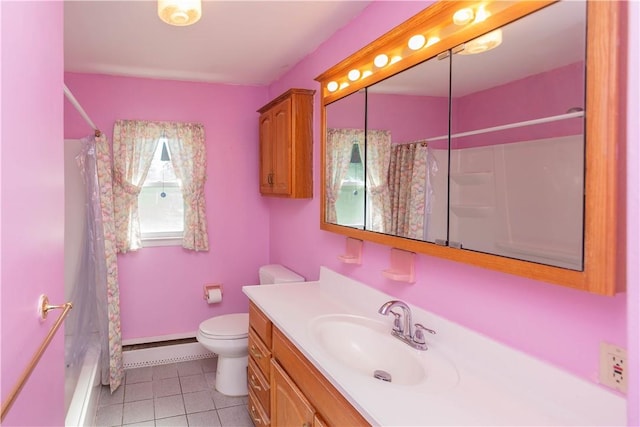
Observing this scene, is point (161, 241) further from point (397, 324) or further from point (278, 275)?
point (397, 324)

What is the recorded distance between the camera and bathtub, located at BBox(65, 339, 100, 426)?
7.24 ft

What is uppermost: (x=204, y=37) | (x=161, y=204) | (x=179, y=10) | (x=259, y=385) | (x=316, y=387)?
(x=204, y=37)

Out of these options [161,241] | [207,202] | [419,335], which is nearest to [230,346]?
[161,241]

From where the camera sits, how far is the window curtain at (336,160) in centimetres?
218

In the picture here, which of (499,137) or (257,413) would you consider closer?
(499,137)

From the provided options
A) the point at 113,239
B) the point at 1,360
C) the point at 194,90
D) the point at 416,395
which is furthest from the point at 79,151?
the point at 416,395

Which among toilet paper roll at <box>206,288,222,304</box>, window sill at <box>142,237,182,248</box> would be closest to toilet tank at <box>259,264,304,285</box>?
toilet paper roll at <box>206,288,222,304</box>

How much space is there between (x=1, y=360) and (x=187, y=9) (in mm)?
1602

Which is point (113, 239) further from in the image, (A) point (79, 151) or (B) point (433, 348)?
(B) point (433, 348)

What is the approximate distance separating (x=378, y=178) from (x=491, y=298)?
81 cm

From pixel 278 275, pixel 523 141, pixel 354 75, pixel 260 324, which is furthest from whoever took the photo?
pixel 278 275

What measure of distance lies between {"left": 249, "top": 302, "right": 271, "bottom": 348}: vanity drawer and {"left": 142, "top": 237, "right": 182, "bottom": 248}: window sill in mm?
1435

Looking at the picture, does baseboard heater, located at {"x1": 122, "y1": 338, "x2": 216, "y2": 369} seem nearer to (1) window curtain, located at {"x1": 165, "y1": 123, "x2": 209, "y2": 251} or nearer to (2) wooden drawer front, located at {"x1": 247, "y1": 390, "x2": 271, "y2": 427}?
(1) window curtain, located at {"x1": 165, "y1": 123, "x2": 209, "y2": 251}

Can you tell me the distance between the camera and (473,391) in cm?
124
